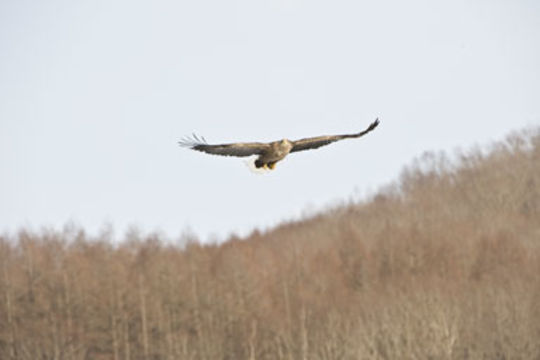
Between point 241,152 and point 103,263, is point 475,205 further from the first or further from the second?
point 241,152

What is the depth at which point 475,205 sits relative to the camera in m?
86.8

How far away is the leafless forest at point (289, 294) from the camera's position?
128 feet

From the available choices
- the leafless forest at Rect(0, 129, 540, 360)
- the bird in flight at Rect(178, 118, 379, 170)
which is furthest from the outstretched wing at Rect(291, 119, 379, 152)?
the leafless forest at Rect(0, 129, 540, 360)

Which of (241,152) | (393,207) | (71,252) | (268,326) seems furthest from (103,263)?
(241,152)

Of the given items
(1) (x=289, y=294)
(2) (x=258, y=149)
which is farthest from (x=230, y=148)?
(1) (x=289, y=294)

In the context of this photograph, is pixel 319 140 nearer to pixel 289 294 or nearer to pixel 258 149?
pixel 258 149

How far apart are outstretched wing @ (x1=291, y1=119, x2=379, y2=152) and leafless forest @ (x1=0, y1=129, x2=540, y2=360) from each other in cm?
1945

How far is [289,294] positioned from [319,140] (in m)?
42.5

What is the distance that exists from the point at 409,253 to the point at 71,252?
789 inches

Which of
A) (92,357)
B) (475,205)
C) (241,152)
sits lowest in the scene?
(241,152)

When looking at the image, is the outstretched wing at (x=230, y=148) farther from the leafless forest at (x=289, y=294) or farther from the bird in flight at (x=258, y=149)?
the leafless forest at (x=289, y=294)

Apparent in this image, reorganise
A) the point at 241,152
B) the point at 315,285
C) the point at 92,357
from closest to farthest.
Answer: the point at 241,152 → the point at 92,357 → the point at 315,285

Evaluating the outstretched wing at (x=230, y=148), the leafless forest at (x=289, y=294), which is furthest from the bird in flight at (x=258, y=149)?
the leafless forest at (x=289, y=294)

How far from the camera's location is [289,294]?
57.8m
